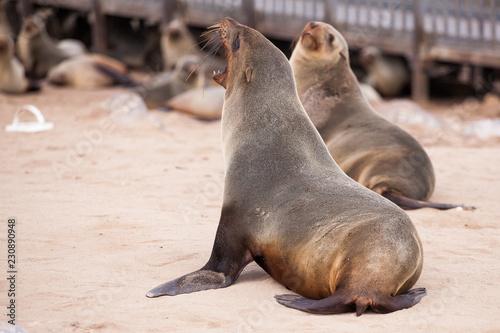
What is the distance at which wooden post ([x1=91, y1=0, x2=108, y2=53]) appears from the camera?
15.2m

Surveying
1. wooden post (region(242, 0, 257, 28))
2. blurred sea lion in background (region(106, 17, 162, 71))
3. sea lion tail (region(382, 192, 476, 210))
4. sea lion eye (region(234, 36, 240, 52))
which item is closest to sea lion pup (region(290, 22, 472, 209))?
sea lion tail (region(382, 192, 476, 210))

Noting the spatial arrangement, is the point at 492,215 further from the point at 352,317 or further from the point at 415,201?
the point at 352,317

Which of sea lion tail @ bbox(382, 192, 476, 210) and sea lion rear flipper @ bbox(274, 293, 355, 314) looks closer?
sea lion rear flipper @ bbox(274, 293, 355, 314)

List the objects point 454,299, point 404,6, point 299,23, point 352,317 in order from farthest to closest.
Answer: point 299,23, point 404,6, point 454,299, point 352,317

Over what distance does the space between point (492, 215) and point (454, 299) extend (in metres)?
1.89

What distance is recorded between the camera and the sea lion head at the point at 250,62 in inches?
149

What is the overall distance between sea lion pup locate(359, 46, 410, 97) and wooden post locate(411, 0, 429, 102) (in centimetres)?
70

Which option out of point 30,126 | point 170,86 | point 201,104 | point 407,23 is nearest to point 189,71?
point 170,86

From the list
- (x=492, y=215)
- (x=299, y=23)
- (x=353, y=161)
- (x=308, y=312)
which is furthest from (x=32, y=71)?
(x=308, y=312)

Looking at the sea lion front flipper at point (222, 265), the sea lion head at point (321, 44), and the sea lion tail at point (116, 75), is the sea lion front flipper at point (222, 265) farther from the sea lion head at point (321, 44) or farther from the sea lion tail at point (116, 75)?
the sea lion tail at point (116, 75)

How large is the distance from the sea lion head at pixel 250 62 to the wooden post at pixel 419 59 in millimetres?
7488

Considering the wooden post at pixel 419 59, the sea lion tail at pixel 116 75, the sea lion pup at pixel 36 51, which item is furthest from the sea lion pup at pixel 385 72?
the sea lion pup at pixel 36 51

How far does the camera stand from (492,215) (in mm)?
4953

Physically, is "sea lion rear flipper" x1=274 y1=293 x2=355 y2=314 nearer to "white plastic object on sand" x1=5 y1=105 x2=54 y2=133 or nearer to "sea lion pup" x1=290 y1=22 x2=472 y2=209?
"sea lion pup" x1=290 y1=22 x2=472 y2=209
